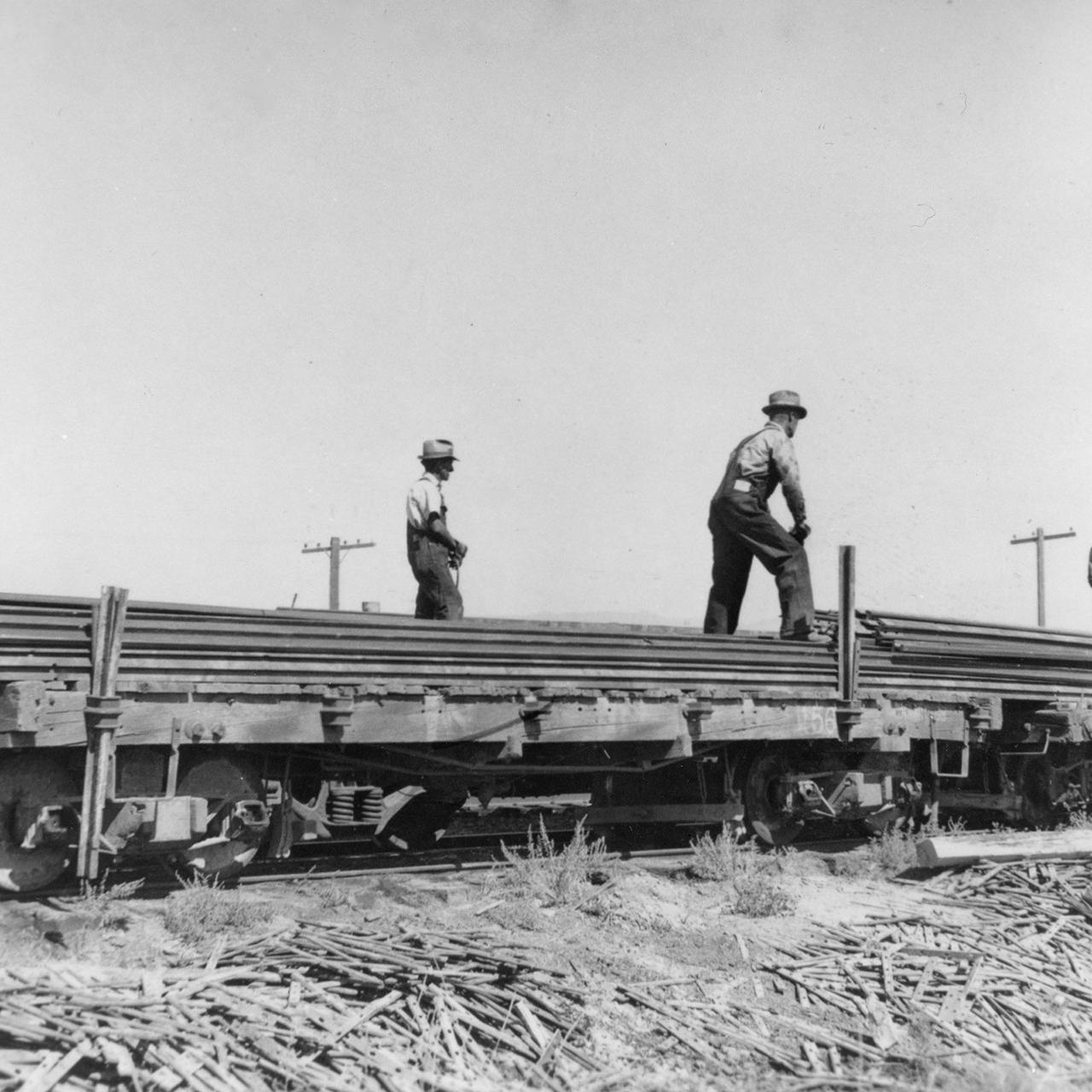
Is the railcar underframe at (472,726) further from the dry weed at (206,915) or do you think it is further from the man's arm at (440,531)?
the man's arm at (440,531)

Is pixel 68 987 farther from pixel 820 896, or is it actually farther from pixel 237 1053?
pixel 820 896

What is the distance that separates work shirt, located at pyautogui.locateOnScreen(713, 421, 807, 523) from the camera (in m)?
8.80

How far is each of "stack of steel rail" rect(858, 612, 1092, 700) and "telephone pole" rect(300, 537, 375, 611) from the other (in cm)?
2077

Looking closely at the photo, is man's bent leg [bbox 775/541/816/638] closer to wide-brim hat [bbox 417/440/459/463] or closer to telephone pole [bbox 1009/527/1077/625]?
wide-brim hat [bbox 417/440/459/463]

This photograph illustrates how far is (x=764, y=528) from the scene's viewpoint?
340 inches

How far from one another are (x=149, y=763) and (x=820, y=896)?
4.03 meters

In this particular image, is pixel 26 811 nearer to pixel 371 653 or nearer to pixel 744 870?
pixel 371 653

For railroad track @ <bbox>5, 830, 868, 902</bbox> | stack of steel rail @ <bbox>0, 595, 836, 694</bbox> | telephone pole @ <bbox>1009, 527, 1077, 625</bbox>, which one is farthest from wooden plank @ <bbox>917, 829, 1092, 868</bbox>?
telephone pole @ <bbox>1009, 527, 1077, 625</bbox>

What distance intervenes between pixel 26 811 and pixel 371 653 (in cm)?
189

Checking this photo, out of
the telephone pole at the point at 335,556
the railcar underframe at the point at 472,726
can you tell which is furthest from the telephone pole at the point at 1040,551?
the railcar underframe at the point at 472,726

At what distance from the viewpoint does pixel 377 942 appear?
5176 mm

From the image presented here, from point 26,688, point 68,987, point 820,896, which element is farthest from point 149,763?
point 820,896

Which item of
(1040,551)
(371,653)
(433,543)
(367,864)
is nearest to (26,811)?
(371,653)

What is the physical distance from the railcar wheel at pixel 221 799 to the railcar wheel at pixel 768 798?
141 inches
